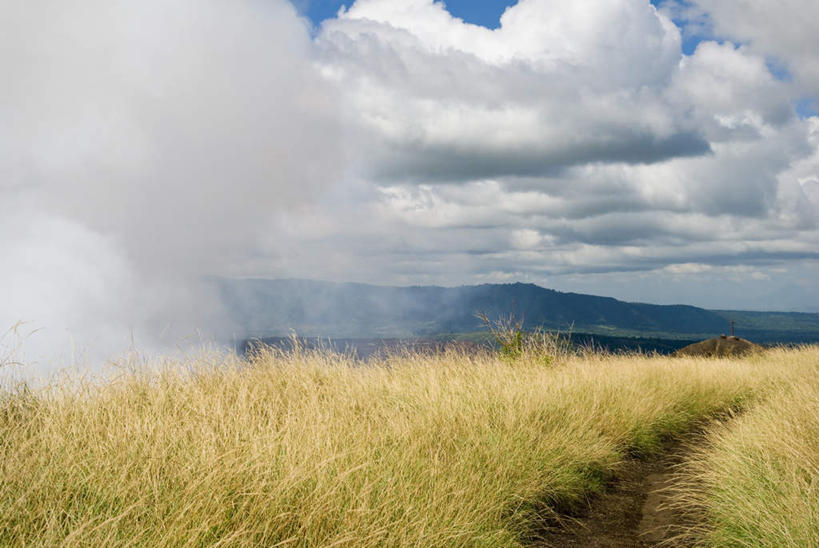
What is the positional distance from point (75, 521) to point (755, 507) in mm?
5465

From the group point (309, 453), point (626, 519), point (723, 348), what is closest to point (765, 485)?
point (626, 519)

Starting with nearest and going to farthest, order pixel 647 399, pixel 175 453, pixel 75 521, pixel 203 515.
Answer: pixel 75 521, pixel 203 515, pixel 175 453, pixel 647 399

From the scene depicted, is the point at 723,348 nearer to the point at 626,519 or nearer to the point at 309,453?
the point at 626,519

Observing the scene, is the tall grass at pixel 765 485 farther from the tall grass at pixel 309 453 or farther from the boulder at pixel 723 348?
the boulder at pixel 723 348

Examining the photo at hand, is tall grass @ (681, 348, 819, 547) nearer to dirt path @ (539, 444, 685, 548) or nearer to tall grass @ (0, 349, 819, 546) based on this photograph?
dirt path @ (539, 444, 685, 548)

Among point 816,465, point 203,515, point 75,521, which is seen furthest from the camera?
point 816,465

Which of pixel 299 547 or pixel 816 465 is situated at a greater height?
pixel 816 465

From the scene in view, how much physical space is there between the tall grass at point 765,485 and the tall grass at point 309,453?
54.9 inches

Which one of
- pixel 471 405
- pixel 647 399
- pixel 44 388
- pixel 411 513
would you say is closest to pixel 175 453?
pixel 411 513

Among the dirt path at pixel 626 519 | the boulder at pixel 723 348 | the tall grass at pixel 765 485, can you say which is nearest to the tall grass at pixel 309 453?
the dirt path at pixel 626 519

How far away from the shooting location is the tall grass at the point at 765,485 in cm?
456

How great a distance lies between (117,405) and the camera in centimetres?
670

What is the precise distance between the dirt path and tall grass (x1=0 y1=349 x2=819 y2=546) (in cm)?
27

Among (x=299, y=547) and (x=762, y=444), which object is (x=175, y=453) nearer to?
(x=299, y=547)
